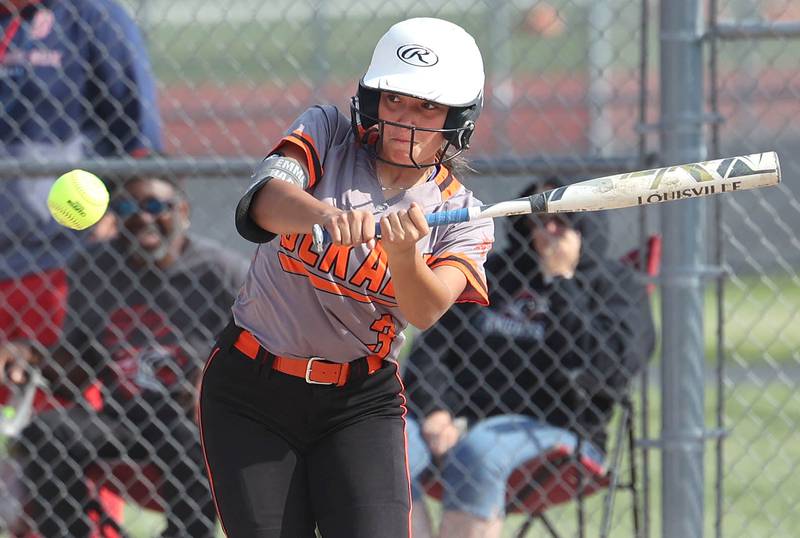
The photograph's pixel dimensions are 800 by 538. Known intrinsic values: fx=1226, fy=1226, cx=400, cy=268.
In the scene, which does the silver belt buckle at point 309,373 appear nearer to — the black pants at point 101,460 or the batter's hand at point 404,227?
the batter's hand at point 404,227

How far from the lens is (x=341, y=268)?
2.81 m

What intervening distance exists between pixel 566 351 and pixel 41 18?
2.28 meters

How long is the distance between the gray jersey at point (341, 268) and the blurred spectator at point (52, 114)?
1.77 metres

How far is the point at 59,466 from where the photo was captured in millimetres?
4438

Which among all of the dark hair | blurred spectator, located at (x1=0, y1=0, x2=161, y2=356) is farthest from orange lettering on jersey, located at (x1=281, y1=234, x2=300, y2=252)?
blurred spectator, located at (x1=0, y1=0, x2=161, y2=356)

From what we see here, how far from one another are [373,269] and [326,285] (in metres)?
0.12

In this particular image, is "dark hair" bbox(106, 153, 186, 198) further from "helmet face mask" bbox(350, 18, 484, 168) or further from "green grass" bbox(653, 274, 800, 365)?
"green grass" bbox(653, 274, 800, 365)

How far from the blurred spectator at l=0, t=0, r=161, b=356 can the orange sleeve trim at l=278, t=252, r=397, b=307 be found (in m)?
1.81

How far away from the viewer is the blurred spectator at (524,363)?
4160mm

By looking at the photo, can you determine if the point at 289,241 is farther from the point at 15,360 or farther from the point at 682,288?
the point at 15,360

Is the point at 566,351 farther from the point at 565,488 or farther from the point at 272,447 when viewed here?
the point at 272,447

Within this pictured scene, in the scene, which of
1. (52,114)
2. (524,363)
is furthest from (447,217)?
(52,114)

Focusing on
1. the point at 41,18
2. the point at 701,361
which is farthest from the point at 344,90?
the point at 701,361

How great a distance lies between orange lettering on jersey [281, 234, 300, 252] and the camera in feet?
9.27
